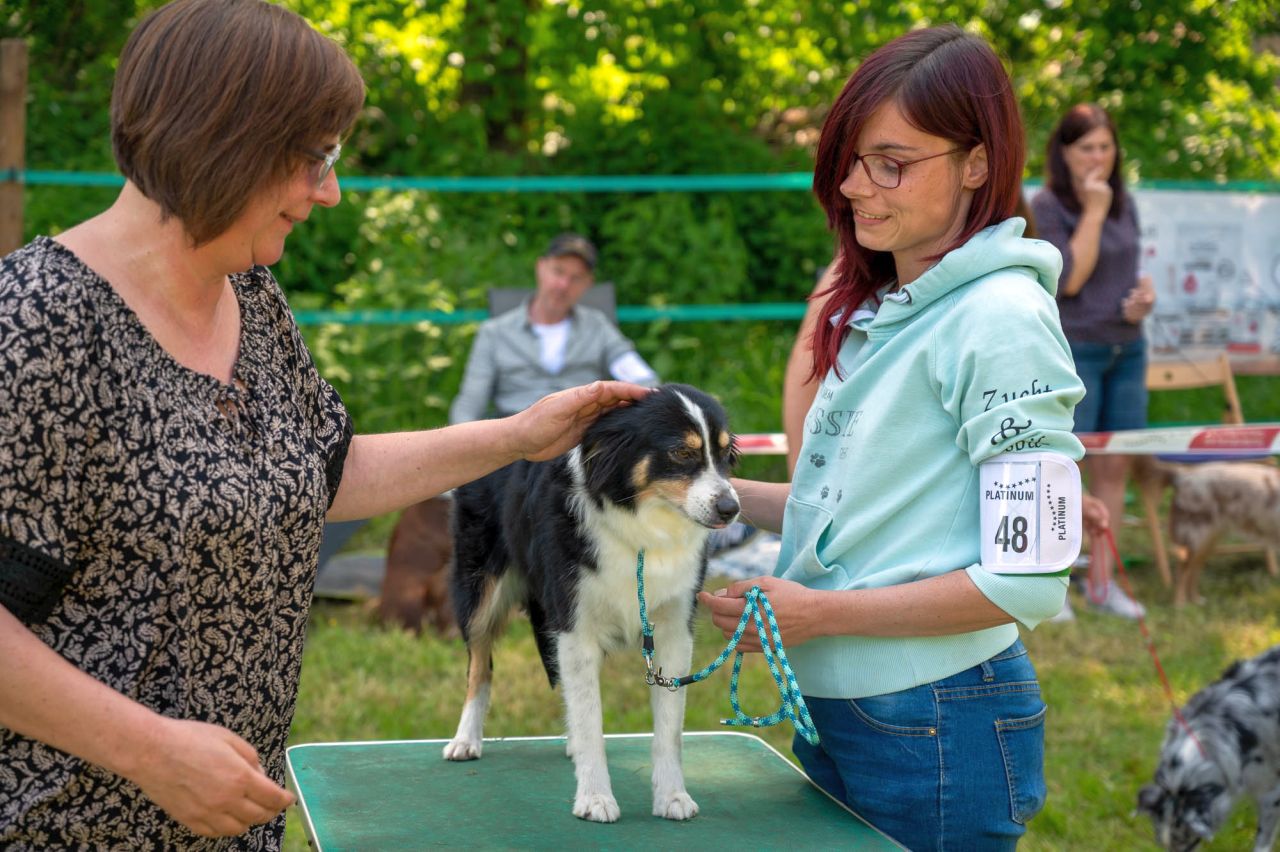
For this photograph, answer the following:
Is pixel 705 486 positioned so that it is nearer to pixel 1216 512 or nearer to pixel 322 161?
pixel 322 161

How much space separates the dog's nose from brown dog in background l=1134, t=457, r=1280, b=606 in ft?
15.6

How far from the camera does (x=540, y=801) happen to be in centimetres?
236

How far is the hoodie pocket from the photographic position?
1.94 m

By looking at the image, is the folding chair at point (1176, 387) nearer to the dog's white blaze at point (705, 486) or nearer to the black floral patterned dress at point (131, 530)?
the dog's white blaze at point (705, 486)

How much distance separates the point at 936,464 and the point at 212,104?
105 cm

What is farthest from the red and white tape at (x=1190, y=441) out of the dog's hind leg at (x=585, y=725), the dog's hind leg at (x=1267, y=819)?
the dog's hind leg at (x=585, y=725)

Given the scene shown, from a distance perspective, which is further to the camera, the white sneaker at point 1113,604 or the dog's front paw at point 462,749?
the white sneaker at point 1113,604

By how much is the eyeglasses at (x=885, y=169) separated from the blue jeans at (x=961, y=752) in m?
0.72

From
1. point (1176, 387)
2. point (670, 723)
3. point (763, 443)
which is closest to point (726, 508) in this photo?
point (670, 723)

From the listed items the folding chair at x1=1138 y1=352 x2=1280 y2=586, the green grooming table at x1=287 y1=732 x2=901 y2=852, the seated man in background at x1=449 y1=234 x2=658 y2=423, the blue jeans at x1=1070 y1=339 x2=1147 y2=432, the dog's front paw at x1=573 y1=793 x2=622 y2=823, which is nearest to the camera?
the green grooming table at x1=287 y1=732 x2=901 y2=852

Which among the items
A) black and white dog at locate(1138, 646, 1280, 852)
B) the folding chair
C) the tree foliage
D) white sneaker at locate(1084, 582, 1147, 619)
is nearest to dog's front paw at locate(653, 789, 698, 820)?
black and white dog at locate(1138, 646, 1280, 852)

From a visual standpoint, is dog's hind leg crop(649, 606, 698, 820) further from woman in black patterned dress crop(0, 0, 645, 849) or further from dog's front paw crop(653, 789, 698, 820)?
woman in black patterned dress crop(0, 0, 645, 849)

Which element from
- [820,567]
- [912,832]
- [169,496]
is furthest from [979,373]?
[169,496]

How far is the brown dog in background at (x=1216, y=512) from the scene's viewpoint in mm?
6535
